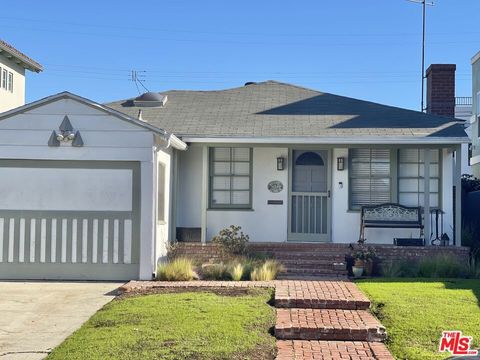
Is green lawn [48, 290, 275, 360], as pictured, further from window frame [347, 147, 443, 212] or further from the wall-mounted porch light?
window frame [347, 147, 443, 212]

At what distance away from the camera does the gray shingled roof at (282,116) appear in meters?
12.9

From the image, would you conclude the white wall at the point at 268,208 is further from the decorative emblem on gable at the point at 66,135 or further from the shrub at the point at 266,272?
the decorative emblem on gable at the point at 66,135

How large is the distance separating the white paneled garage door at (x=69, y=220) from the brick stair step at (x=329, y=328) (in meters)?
4.62

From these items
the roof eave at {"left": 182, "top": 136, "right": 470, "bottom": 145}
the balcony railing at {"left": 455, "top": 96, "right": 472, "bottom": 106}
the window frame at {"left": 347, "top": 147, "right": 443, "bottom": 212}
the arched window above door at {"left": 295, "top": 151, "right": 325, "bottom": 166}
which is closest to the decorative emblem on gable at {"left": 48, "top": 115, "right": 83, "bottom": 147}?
the roof eave at {"left": 182, "top": 136, "right": 470, "bottom": 145}

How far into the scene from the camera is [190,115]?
14.7 meters

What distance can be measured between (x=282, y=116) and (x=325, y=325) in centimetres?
816

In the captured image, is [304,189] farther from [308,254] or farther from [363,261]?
[363,261]

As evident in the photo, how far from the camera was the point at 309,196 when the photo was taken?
44.4ft

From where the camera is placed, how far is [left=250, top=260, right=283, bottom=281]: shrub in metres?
10.4

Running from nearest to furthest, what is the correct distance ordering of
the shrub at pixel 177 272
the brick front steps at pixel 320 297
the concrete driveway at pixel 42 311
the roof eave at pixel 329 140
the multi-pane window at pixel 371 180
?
the concrete driveway at pixel 42 311 → the brick front steps at pixel 320 297 → the shrub at pixel 177 272 → the roof eave at pixel 329 140 → the multi-pane window at pixel 371 180

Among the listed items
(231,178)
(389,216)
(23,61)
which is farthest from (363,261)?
(23,61)

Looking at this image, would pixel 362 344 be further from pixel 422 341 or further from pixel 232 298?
pixel 232 298

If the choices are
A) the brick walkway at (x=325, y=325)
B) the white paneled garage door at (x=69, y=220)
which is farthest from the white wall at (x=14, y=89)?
the brick walkway at (x=325, y=325)

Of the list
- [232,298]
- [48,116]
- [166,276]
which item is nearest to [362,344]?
[232,298]
